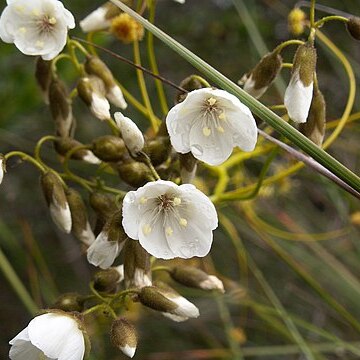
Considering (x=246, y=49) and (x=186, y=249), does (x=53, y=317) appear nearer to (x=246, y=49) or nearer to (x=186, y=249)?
(x=186, y=249)

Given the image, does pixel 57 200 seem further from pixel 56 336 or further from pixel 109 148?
pixel 56 336

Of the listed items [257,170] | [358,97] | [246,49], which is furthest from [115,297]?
[246,49]

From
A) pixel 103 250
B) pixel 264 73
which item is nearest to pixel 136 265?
pixel 103 250

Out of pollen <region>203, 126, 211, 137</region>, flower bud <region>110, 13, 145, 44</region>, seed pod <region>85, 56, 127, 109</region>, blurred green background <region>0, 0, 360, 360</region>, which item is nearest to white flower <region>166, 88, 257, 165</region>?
pollen <region>203, 126, 211, 137</region>

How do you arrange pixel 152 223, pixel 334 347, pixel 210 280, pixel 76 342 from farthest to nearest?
1. pixel 334 347
2. pixel 210 280
3. pixel 152 223
4. pixel 76 342

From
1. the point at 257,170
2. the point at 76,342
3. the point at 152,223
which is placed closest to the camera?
the point at 76,342

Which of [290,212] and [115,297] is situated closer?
[115,297]

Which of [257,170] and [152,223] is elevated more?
[152,223]

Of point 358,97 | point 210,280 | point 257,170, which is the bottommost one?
point 257,170
